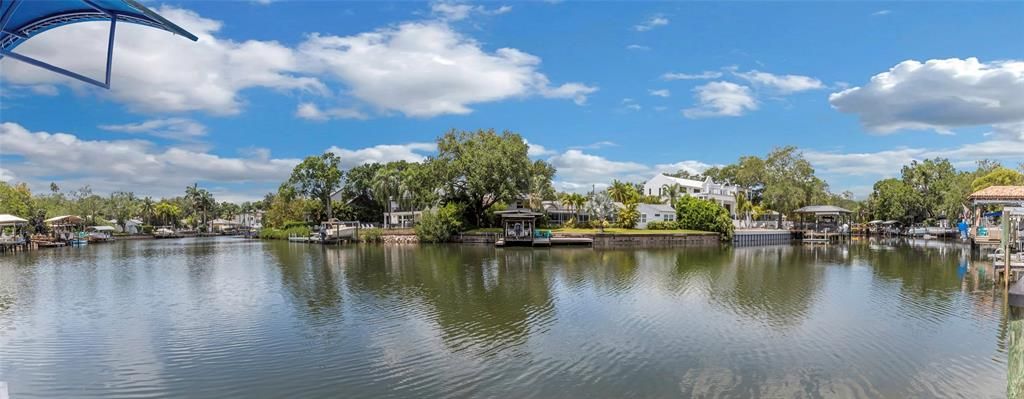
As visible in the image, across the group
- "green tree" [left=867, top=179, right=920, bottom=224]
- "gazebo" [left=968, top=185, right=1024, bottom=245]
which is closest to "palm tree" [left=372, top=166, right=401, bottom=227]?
"gazebo" [left=968, top=185, right=1024, bottom=245]

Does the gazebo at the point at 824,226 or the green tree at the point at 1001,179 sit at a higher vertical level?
the green tree at the point at 1001,179

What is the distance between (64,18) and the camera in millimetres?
8281

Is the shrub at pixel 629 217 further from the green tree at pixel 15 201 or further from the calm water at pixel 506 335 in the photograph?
the green tree at pixel 15 201

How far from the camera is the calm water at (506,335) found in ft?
35.1

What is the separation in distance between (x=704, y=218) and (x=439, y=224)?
90.4 feet

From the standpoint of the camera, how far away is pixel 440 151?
61.8m

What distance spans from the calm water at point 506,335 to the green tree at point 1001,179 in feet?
165

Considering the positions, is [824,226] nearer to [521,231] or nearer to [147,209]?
[521,231]

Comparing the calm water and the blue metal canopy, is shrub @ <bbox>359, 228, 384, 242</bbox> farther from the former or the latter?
the blue metal canopy

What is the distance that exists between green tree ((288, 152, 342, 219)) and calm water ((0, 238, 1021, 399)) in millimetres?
48339

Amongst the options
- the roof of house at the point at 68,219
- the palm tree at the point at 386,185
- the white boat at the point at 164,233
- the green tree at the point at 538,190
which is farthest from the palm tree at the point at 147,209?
the green tree at the point at 538,190

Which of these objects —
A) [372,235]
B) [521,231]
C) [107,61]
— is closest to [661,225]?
[521,231]

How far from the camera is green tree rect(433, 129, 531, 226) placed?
56906 millimetres

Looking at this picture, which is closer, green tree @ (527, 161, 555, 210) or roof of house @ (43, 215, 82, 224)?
green tree @ (527, 161, 555, 210)
